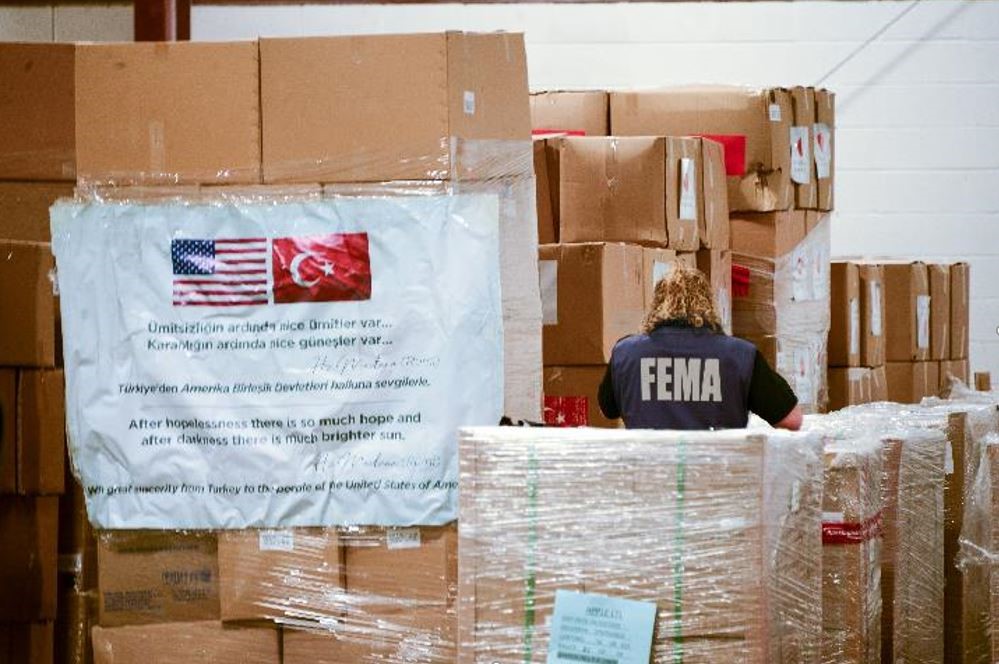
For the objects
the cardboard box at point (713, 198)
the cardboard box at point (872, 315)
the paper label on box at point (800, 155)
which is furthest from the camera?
the cardboard box at point (872, 315)

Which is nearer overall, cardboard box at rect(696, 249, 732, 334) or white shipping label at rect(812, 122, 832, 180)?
cardboard box at rect(696, 249, 732, 334)

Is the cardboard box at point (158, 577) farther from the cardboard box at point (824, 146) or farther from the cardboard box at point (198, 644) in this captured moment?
the cardboard box at point (824, 146)

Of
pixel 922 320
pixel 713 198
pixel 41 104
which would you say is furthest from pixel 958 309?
pixel 41 104

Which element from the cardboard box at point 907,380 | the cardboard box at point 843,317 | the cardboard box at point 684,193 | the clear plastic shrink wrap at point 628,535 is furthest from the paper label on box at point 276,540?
the cardboard box at point 907,380

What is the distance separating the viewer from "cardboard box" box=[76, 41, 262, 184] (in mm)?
4598

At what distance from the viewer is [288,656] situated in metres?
4.65

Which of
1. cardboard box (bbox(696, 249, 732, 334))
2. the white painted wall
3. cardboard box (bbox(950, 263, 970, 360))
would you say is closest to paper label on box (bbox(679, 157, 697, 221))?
cardboard box (bbox(696, 249, 732, 334))

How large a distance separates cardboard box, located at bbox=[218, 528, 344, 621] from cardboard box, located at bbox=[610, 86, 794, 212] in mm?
2844

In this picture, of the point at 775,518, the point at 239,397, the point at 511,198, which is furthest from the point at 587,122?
the point at 775,518

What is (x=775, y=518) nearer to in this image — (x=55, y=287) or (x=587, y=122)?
(x=55, y=287)

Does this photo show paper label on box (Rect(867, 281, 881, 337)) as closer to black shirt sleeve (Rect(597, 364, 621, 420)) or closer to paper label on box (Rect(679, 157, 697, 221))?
paper label on box (Rect(679, 157, 697, 221))

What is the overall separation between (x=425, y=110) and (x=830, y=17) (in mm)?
5728

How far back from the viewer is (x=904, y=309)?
8.31 metres

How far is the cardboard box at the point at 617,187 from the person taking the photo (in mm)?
5980
